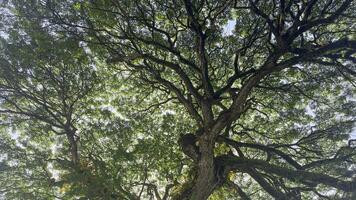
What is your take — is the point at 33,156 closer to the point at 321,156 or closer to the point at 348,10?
the point at 321,156

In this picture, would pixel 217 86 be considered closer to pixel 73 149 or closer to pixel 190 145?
pixel 190 145

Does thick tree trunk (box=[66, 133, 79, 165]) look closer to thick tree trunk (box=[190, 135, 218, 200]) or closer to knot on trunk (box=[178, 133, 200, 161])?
knot on trunk (box=[178, 133, 200, 161])

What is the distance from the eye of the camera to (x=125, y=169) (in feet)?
25.9

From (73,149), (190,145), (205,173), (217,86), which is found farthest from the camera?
(217,86)

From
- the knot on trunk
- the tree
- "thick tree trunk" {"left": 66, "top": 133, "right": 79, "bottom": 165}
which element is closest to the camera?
the tree

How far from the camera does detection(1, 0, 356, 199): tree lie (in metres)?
7.45

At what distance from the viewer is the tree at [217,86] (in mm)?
7453

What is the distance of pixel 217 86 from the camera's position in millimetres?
10102

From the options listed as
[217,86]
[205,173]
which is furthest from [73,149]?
[217,86]

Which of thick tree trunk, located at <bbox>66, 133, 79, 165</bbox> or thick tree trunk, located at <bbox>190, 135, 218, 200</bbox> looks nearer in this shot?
thick tree trunk, located at <bbox>190, 135, 218, 200</bbox>

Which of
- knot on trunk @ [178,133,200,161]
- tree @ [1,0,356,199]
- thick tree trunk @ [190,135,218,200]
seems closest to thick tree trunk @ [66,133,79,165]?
tree @ [1,0,356,199]

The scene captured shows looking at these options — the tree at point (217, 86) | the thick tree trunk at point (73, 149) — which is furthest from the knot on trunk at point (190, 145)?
the thick tree trunk at point (73, 149)

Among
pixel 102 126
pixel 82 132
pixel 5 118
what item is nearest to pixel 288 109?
pixel 102 126

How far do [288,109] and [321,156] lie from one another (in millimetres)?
1594
